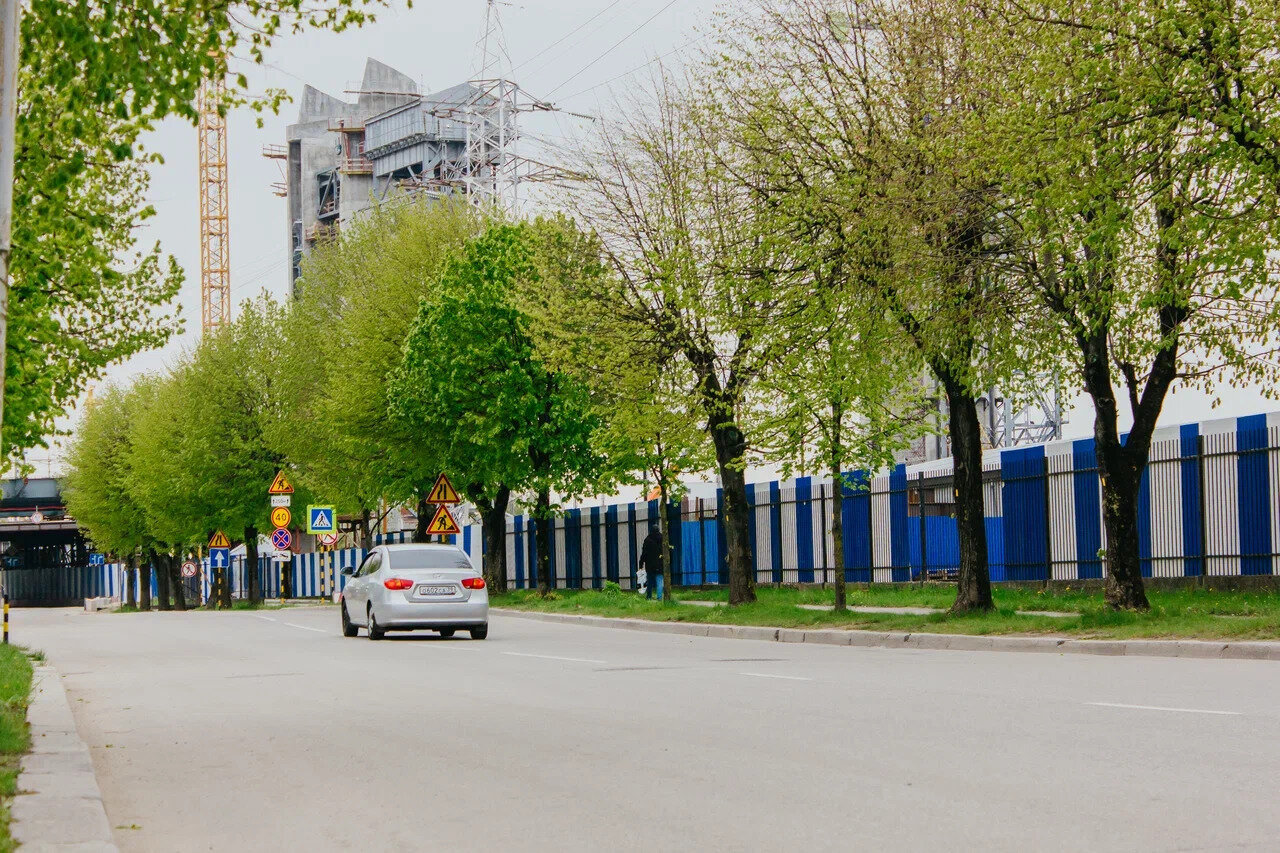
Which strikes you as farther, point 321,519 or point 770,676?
point 321,519

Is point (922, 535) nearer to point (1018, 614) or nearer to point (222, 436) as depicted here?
point (1018, 614)

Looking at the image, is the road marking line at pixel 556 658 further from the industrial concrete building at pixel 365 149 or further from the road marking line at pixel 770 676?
the industrial concrete building at pixel 365 149

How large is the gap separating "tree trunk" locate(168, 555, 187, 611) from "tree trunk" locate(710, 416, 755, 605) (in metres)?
46.8

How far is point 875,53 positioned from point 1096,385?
5.89 metres

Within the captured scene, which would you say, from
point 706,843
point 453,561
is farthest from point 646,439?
point 706,843

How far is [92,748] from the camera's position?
36.9ft

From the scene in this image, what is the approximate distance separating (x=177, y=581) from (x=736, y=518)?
51.3 meters

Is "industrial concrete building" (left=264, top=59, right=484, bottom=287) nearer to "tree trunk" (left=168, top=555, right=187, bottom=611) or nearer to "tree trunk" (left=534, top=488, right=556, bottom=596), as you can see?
"tree trunk" (left=168, top=555, right=187, bottom=611)

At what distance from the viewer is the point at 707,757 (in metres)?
9.23

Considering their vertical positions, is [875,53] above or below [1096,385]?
above

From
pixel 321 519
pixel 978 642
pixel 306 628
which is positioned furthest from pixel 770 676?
pixel 321 519

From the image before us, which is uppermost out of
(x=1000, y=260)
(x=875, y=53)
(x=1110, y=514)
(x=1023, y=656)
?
(x=875, y=53)

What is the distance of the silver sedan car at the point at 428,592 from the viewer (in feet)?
80.9

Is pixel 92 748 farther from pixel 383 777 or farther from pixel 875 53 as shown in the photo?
pixel 875 53
